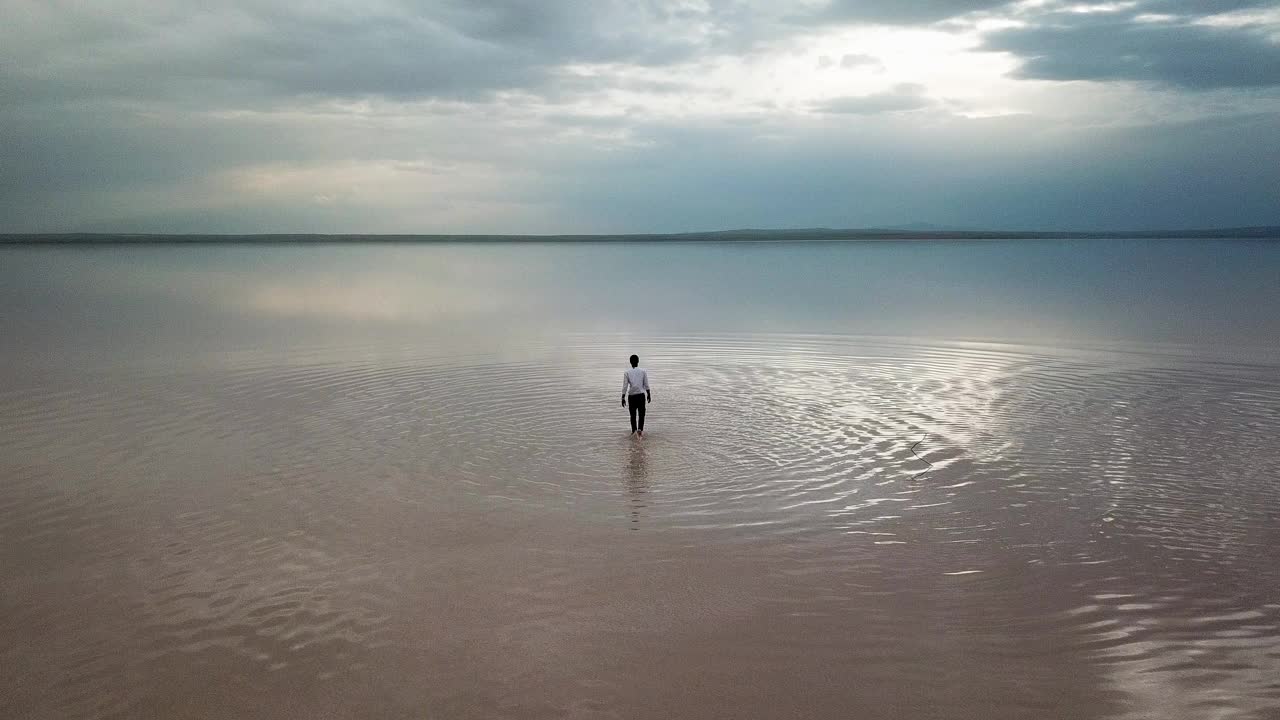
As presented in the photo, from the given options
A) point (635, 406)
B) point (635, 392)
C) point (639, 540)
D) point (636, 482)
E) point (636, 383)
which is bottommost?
Answer: point (639, 540)

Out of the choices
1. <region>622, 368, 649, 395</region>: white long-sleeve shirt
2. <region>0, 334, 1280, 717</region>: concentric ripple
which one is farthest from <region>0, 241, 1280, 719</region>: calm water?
<region>622, 368, 649, 395</region>: white long-sleeve shirt

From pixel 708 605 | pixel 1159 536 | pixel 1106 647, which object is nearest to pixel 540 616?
pixel 708 605

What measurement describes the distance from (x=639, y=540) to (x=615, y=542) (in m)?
0.33

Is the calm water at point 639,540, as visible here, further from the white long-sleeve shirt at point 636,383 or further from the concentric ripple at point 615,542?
the white long-sleeve shirt at point 636,383

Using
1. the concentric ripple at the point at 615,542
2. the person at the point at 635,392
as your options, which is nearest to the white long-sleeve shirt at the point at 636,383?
the person at the point at 635,392

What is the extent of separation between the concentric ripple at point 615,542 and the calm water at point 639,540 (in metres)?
0.06

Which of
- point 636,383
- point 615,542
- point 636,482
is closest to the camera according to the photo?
point 615,542

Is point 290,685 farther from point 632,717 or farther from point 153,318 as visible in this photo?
point 153,318

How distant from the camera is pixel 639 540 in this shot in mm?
11219

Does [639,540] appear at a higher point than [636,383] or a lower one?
lower

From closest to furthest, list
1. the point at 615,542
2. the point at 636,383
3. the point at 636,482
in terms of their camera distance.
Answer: the point at 615,542, the point at 636,482, the point at 636,383

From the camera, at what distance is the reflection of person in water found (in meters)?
12.3

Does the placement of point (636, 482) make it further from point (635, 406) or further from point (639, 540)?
point (635, 406)

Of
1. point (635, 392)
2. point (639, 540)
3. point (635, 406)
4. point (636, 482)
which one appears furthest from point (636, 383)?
point (639, 540)
